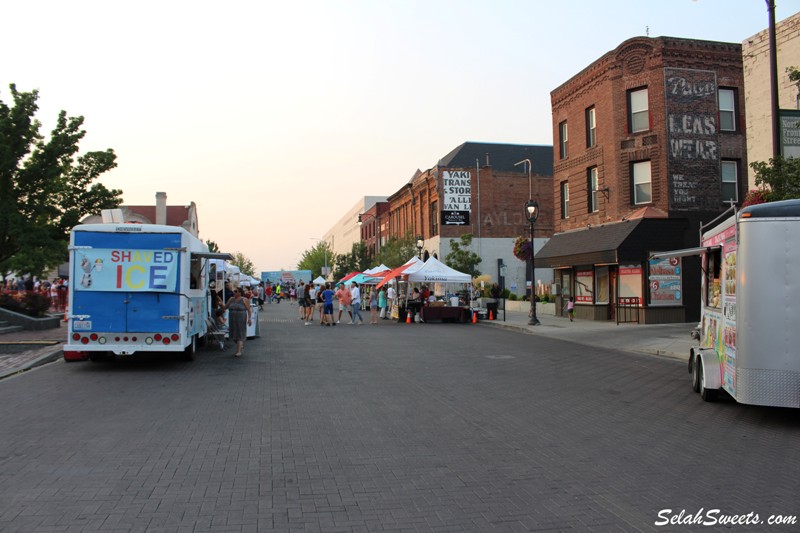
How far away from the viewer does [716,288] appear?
10.5 m

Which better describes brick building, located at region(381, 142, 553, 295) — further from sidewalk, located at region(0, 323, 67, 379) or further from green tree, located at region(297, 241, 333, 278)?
green tree, located at region(297, 241, 333, 278)

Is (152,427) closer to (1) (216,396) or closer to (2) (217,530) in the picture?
(1) (216,396)

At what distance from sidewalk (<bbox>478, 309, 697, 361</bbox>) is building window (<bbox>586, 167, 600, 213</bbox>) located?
16.9 ft

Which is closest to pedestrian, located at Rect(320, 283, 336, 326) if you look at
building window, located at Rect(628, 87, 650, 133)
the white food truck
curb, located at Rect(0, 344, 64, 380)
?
curb, located at Rect(0, 344, 64, 380)

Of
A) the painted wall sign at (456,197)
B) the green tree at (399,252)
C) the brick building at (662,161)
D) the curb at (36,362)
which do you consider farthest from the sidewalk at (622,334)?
the painted wall sign at (456,197)

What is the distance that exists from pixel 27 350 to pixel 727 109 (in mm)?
26153

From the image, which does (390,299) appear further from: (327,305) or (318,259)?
(318,259)

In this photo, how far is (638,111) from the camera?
2697 cm

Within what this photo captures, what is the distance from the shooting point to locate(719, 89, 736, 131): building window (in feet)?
87.2

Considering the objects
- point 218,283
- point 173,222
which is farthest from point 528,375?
point 173,222

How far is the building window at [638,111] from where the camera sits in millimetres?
26688

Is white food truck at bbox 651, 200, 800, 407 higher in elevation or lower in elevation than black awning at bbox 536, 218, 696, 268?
lower

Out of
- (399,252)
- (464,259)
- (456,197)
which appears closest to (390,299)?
(464,259)

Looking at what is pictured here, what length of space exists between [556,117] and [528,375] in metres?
Answer: 22.5
